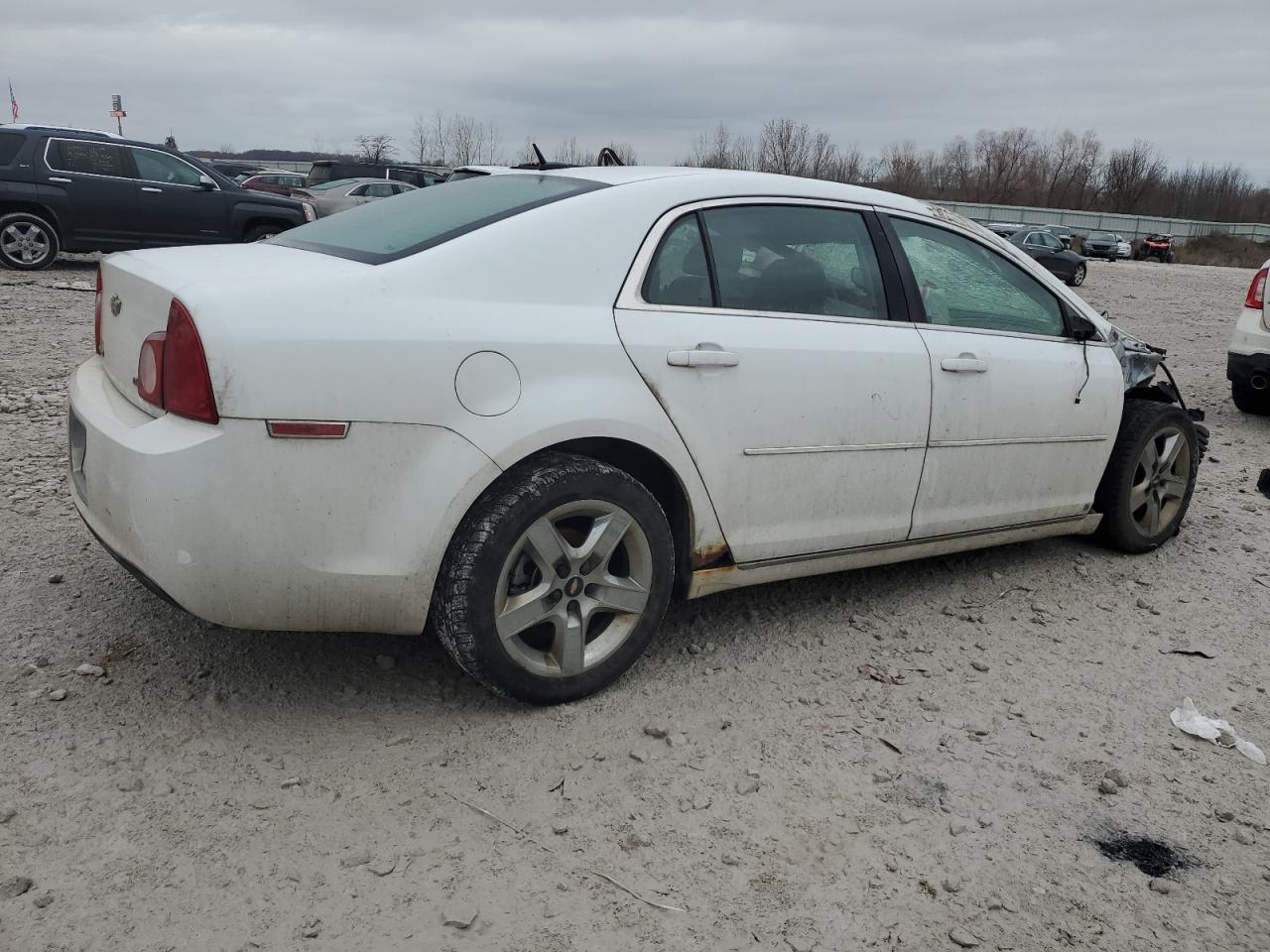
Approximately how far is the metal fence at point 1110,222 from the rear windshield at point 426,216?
204 feet

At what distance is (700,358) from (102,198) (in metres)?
12.0

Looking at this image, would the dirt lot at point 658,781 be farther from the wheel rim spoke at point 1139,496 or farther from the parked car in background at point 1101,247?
the parked car in background at point 1101,247

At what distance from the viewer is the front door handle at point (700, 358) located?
3109 millimetres

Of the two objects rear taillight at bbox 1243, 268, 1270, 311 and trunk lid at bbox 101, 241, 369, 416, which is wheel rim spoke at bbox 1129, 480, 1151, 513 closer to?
trunk lid at bbox 101, 241, 369, 416

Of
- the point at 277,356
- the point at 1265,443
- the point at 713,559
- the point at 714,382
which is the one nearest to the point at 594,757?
the point at 713,559

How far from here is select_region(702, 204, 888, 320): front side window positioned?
3.39 meters

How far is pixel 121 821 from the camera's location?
251cm

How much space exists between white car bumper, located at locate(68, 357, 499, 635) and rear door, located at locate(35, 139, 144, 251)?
11.5m

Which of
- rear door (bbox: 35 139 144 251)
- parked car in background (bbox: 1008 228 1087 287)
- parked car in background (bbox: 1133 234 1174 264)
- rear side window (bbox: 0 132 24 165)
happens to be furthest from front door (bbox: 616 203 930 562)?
parked car in background (bbox: 1133 234 1174 264)

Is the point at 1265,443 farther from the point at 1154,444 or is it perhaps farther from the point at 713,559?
the point at 713,559

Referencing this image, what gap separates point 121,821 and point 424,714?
0.85 meters

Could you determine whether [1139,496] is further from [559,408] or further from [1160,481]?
[559,408]

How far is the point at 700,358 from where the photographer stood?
315 cm

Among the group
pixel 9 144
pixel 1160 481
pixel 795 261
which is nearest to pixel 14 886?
pixel 795 261
